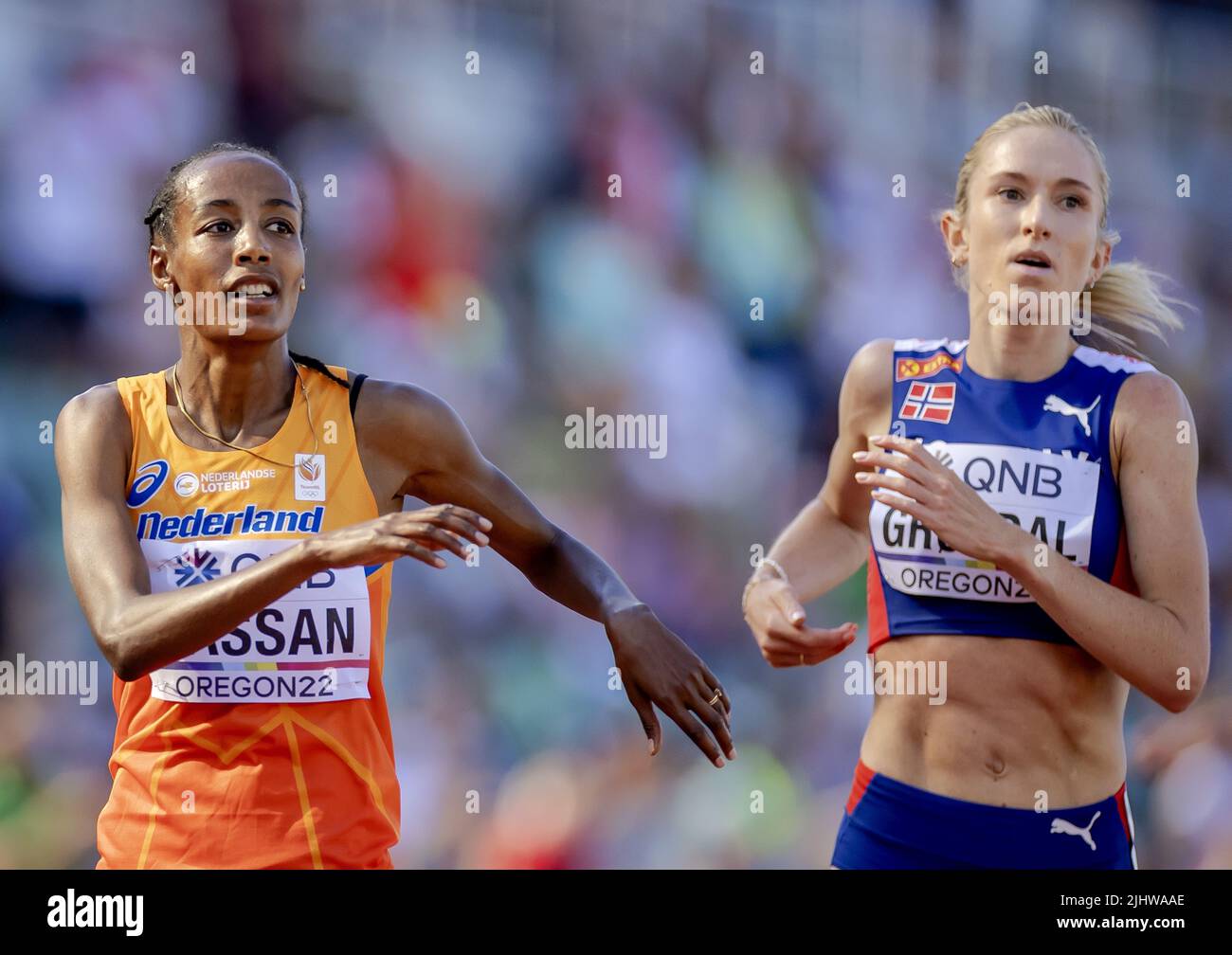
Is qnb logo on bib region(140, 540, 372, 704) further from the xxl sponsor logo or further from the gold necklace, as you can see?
the xxl sponsor logo

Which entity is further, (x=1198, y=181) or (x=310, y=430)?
(x=1198, y=181)

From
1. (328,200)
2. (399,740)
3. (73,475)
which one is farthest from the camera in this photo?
(328,200)

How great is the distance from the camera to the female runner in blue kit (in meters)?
2.38

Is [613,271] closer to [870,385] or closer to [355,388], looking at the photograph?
[870,385]

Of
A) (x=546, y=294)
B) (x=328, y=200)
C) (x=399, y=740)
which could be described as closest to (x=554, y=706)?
(x=399, y=740)

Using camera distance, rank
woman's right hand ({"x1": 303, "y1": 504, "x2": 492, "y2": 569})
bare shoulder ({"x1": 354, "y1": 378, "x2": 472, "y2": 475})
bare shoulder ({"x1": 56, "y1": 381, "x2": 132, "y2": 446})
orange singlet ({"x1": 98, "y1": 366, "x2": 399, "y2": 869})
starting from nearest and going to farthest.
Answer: woman's right hand ({"x1": 303, "y1": 504, "x2": 492, "y2": 569}), orange singlet ({"x1": 98, "y1": 366, "x2": 399, "y2": 869}), bare shoulder ({"x1": 56, "y1": 381, "x2": 132, "y2": 446}), bare shoulder ({"x1": 354, "y1": 378, "x2": 472, "y2": 475})

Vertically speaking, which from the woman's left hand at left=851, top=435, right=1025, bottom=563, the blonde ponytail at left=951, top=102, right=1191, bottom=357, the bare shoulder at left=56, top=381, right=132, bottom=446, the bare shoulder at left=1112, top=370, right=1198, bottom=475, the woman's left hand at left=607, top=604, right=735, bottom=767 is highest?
the blonde ponytail at left=951, top=102, right=1191, bottom=357

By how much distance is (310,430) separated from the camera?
246cm

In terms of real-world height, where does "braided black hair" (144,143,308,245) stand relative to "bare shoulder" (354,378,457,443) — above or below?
above

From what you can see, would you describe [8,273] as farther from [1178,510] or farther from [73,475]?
[1178,510]

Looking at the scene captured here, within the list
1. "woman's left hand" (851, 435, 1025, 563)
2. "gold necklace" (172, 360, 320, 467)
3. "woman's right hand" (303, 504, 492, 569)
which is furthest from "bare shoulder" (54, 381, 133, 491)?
"woman's left hand" (851, 435, 1025, 563)
